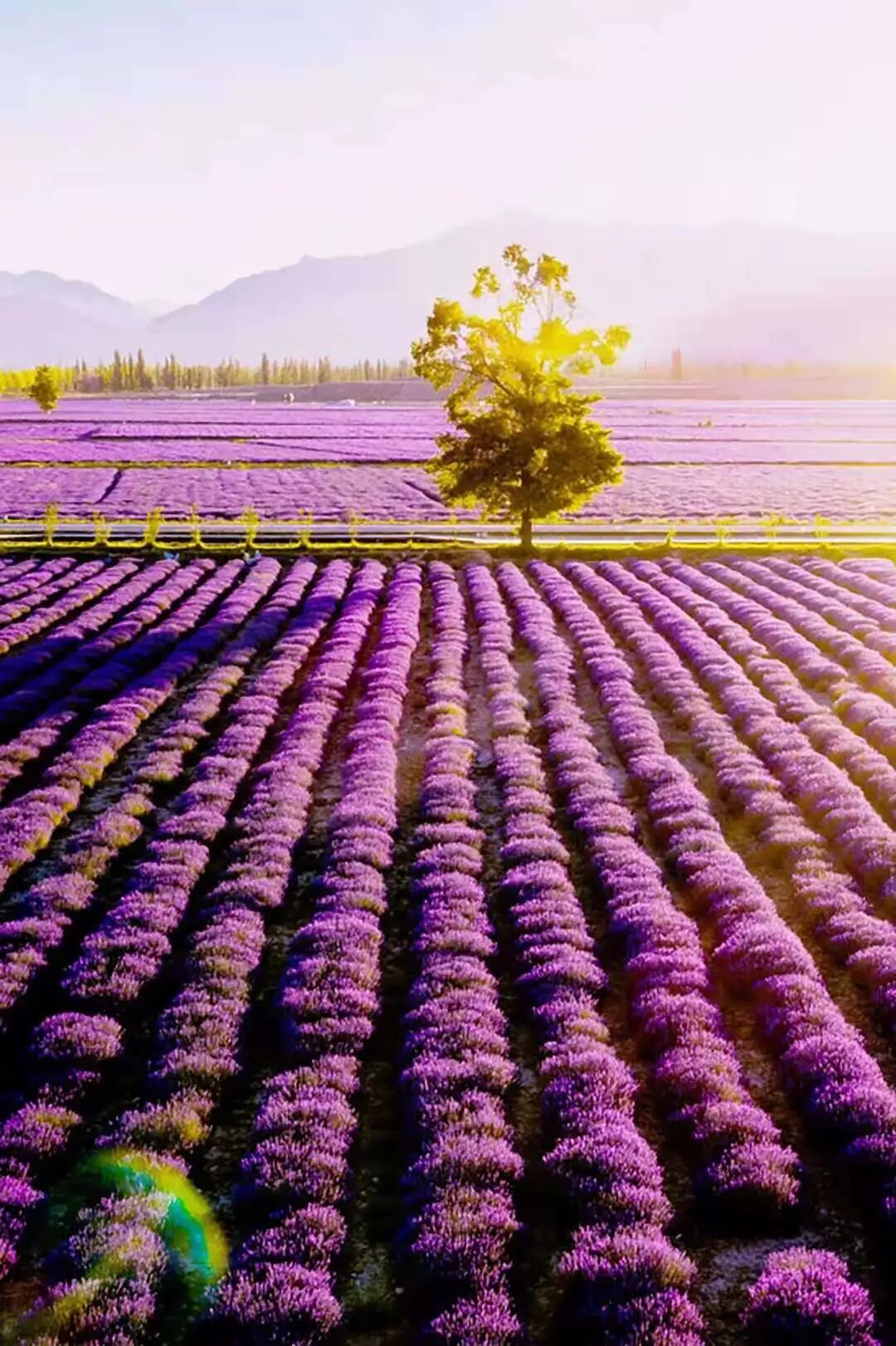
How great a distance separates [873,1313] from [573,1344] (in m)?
2.01

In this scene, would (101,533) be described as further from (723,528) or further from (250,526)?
(723,528)

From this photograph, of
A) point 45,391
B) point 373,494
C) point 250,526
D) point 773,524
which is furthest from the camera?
point 45,391

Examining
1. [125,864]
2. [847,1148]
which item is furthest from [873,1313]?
[125,864]

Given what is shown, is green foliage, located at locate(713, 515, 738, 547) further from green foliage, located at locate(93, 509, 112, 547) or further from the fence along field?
green foliage, located at locate(93, 509, 112, 547)

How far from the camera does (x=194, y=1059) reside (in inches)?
411

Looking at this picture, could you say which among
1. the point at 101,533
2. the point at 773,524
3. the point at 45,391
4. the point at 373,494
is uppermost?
the point at 45,391

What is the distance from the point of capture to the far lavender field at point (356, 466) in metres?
66.9

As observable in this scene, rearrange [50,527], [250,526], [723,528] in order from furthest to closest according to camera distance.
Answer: [723,528] → [250,526] → [50,527]

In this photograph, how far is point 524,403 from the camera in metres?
41.8

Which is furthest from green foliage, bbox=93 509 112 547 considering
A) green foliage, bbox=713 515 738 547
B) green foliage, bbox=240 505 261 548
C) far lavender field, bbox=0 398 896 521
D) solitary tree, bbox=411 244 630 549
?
green foliage, bbox=713 515 738 547

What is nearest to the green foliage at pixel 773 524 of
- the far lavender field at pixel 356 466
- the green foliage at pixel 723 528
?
the green foliage at pixel 723 528

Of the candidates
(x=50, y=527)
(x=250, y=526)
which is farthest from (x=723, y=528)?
(x=50, y=527)

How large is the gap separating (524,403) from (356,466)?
170 feet

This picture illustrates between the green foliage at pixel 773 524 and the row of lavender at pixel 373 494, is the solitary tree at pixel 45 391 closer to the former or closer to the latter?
the row of lavender at pixel 373 494
